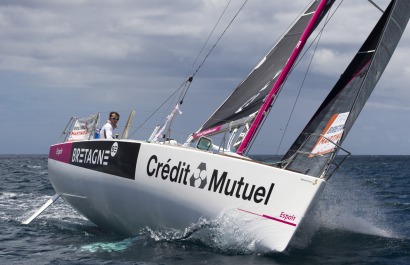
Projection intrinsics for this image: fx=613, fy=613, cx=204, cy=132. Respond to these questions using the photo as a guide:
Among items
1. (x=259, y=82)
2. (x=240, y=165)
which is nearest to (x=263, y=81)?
(x=259, y=82)

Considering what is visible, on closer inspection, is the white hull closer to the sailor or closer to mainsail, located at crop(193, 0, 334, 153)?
the sailor

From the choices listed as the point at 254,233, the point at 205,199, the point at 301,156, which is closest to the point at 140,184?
the point at 205,199

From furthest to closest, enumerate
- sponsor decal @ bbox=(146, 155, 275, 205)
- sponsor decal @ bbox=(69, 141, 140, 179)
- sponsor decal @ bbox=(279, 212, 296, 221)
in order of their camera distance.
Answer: sponsor decal @ bbox=(69, 141, 140, 179) → sponsor decal @ bbox=(146, 155, 275, 205) → sponsor decal @ bbox=(279, 212, 296, 221)

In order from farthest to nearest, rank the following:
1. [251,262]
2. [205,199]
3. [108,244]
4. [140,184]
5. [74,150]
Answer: [74,150]
[108,244]
[140,184]
[205,199]
[251,262]

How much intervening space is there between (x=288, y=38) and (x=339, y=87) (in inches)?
51.1

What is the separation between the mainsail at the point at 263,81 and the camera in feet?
30.6

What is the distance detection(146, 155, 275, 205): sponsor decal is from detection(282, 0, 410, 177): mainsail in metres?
0.94

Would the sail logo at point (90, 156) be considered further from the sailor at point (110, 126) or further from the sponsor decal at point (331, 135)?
the sponsor decal at point (331, 135)

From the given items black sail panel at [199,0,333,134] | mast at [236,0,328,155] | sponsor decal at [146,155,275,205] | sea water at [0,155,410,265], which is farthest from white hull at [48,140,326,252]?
black sail panel at [199,0,333,134]

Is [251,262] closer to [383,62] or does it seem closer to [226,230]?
[226,230]

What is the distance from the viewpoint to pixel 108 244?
8984 millimetres

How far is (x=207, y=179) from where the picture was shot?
784 centimetres

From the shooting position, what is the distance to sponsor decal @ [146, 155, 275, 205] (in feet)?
24.8

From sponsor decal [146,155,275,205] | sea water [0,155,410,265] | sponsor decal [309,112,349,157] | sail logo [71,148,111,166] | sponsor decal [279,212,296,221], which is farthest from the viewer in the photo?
sail logo [71,148,111,166]
